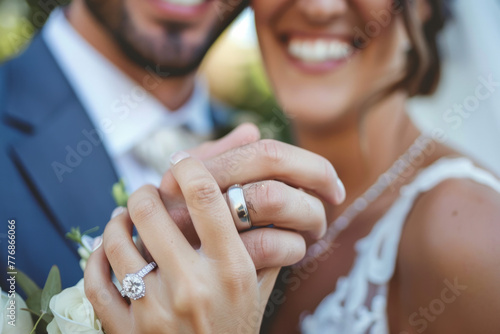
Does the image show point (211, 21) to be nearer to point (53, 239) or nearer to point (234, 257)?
point (53, 239)

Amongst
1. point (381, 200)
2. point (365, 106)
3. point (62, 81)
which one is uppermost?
point (62, 81)

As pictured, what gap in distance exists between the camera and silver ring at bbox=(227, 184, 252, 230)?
24.0 inches

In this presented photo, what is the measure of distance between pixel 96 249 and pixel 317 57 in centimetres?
68

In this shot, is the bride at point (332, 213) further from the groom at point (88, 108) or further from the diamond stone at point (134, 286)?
the groom at point (88, 108)

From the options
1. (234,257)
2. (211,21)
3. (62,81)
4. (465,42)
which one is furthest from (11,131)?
(465,42)

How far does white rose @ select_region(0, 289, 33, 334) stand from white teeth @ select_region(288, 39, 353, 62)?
30.3 inches

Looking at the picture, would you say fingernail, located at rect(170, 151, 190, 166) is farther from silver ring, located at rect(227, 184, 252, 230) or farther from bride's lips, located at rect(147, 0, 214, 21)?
bride's lips, located at rect(147, 0, 214, 21)

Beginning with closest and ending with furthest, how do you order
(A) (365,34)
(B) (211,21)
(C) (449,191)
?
1. (C) (449,191)
2. (A) (365,34)
3. (B) (211,21)

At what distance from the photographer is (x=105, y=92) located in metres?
1.15

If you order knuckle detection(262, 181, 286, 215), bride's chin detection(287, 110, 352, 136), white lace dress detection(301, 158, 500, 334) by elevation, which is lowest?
white lace dress detection(301, 158, 500, 334)

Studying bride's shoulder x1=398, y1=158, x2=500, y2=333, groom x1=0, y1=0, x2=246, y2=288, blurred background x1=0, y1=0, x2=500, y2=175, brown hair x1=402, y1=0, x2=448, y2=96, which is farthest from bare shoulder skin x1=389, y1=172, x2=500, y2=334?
groom x1=0, y1=0, x2=246, y2=288

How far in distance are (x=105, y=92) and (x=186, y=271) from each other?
2.33ft

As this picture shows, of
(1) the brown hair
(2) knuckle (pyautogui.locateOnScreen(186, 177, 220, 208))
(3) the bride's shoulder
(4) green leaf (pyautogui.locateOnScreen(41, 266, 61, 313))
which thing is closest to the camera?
(2) knuckle (pyautogui.locateOnScreen(186, 177, 220, 208))

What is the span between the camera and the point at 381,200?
1077mm
